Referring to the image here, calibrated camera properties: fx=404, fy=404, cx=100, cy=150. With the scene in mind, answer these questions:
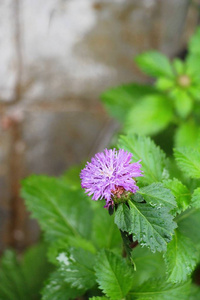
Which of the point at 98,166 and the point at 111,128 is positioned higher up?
the point at 111,128

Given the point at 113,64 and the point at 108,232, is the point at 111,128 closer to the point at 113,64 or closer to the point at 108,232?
the point at 113,64

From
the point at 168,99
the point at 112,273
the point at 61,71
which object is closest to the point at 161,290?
the point at 112,273

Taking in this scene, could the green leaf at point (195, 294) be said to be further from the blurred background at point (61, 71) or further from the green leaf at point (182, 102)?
the blurred background at point (61, 71)

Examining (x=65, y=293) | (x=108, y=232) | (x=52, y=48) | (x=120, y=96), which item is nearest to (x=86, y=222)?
(x=108, y=232)

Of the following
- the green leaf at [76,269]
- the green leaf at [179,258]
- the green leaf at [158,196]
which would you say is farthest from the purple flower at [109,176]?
the green leaf at [76,269]

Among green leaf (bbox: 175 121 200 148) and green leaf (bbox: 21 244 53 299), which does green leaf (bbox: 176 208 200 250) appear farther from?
green leaf (bbox: 21 244 53 299)

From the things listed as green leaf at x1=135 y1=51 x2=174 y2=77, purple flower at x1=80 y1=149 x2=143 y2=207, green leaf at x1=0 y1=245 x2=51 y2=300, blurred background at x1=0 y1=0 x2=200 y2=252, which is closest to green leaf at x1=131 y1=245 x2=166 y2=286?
purple flower at x1=80 y1=149 x2=143 y2=207
